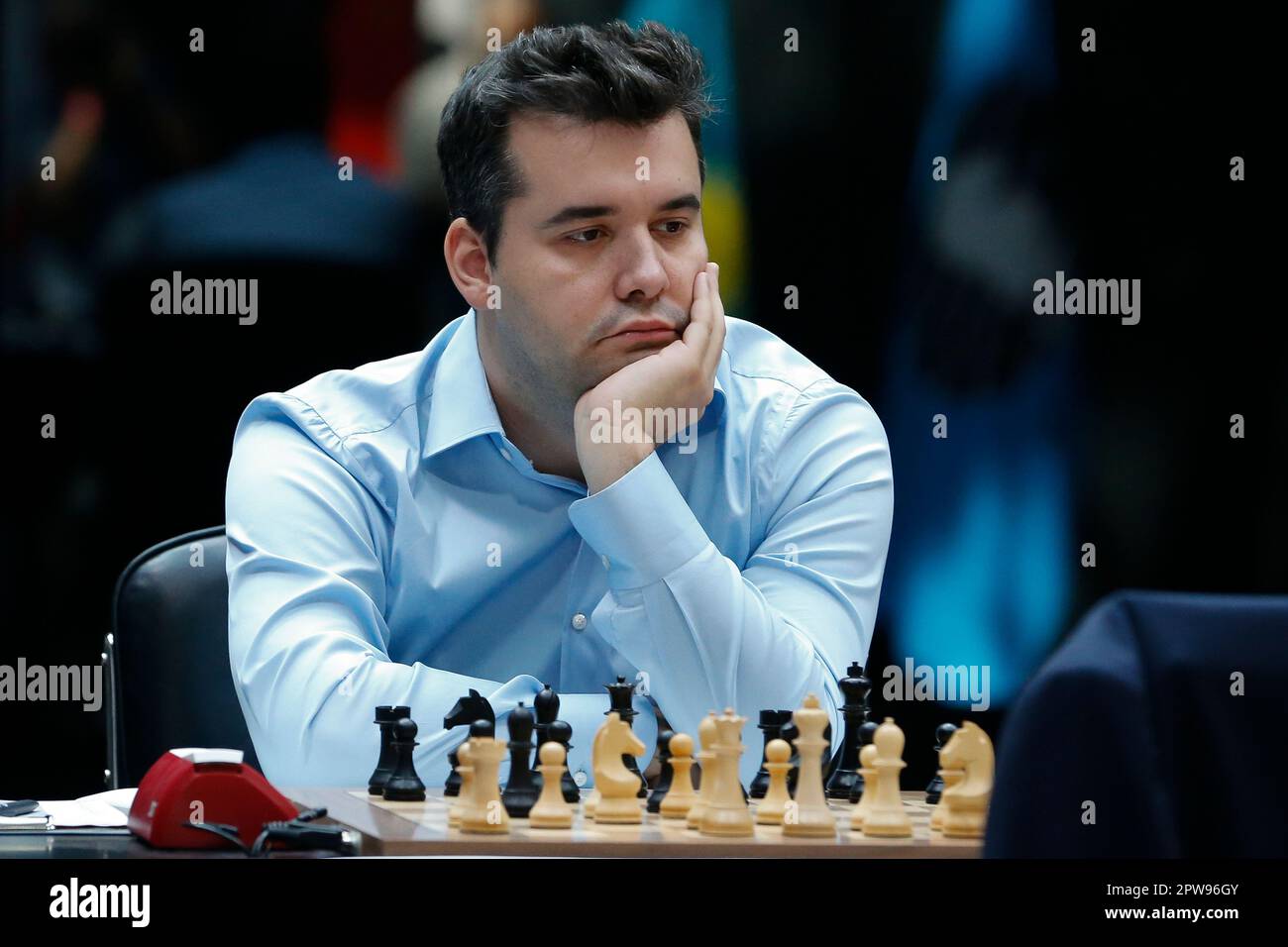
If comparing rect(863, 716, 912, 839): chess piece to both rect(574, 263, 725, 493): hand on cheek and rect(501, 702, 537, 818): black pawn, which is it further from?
rect(574, 263, 725, 493): hand on cheek

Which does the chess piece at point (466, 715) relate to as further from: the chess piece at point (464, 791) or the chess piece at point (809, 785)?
the chess piece at point (809, 785)

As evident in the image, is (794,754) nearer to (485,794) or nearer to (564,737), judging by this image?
(564,737)

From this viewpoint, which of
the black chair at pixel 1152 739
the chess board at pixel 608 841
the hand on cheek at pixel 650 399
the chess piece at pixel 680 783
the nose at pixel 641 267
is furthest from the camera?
the nose at pixel 641 267

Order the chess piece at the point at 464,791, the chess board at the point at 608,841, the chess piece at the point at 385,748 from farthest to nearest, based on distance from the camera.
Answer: the chess piece at the point at 385,748
the chess piece at the point at 464,791
the chess board at the point at 608,841

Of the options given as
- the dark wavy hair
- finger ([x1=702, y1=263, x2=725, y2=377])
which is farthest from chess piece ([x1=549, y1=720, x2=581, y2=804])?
the dark wavy hair

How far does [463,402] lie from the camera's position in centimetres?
241

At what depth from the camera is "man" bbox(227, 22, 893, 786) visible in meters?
2.18

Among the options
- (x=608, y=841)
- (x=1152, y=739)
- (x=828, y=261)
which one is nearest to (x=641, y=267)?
(x=608, y=841)

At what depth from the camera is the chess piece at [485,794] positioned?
4.38 ft

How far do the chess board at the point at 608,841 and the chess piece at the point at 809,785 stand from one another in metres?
0.02

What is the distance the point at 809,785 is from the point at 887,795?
2.9 inches

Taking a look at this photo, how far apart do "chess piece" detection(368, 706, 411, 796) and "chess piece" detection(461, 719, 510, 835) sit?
8.6 inches

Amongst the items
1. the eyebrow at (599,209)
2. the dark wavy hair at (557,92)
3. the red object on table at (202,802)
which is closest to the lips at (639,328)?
the eyebrow at (599,209)
